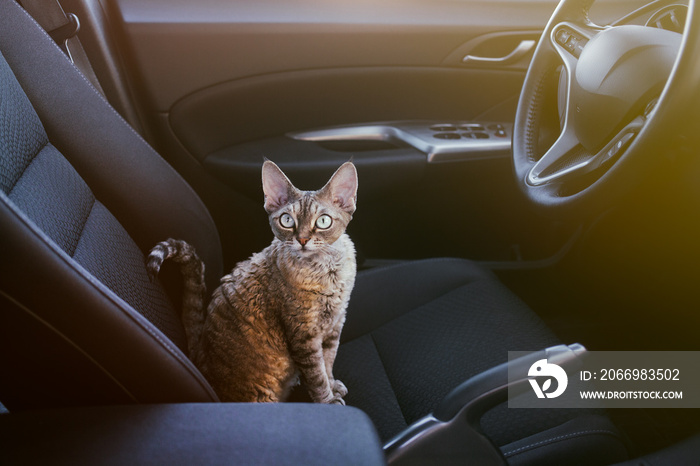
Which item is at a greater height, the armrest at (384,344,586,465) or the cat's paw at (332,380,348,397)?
the armrest at (384,344,586,465)

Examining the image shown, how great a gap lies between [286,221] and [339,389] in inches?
16.5

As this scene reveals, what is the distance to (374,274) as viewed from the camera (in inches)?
55.6

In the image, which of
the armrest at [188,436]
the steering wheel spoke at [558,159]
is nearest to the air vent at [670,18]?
the steering wheel spoke at [558,159]

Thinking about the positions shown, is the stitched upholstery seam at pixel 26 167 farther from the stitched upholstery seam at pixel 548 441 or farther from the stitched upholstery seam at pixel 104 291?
the stitched upholstery seam at pixel 548 441

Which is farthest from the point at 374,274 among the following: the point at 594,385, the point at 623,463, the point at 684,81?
the point at 684,81

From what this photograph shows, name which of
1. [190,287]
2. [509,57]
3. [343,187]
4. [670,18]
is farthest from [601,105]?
[190,287]

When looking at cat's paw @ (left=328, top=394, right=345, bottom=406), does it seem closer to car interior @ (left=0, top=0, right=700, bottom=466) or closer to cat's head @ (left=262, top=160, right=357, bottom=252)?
car interior @ (left=0, top=0, right=700, bottom=466)

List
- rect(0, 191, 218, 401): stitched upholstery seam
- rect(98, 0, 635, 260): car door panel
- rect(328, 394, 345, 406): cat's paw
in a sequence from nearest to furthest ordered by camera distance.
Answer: rect(0, 191, 218, 401): stitched upholstery seam, rect(328, 394, 345, 406): cat's paw, rect(98, 0, 635, 260): car door panel

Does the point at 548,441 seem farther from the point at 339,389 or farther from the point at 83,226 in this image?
the point at 83,226

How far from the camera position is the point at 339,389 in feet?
3.86

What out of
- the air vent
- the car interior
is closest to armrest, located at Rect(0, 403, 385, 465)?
the car interior

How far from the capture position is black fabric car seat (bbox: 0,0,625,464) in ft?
2.03

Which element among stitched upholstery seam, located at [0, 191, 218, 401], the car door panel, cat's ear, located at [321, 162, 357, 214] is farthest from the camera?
the car door panel

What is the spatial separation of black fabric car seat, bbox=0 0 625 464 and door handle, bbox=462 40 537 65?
804 millimetres
